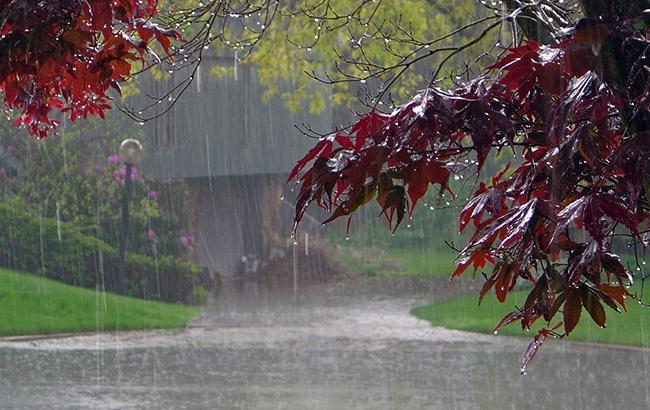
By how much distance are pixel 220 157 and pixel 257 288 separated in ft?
13.7

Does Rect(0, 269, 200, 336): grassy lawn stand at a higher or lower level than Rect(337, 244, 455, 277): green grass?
lower

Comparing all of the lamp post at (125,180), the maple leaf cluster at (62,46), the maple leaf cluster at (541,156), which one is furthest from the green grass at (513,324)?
the maple leaf cluster at (541,156)

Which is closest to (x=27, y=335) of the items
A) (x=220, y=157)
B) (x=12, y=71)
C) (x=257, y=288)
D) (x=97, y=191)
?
(x=97, y=191)

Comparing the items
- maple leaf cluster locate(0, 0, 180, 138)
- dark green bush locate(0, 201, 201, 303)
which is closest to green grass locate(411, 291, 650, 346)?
dark green bush locate(0, 201, 201, 303)

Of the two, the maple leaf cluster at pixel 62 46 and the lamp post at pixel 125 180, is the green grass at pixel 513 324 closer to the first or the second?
the lamp post at pixel 125 180

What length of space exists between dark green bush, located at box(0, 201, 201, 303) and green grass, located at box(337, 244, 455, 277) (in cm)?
614

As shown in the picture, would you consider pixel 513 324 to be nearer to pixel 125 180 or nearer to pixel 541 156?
pixel 125 180

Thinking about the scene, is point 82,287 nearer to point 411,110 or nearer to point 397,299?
point 397,299

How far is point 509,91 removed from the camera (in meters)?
2.64

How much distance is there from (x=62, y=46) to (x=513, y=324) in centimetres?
1293

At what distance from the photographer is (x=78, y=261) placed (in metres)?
18.8

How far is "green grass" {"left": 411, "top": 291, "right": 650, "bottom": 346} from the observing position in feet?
47.0

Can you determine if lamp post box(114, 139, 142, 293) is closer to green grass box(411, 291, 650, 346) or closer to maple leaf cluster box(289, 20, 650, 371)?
green grass box(411, 291, 650, 346)

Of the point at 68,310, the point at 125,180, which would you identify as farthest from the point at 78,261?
the point at 68,310
